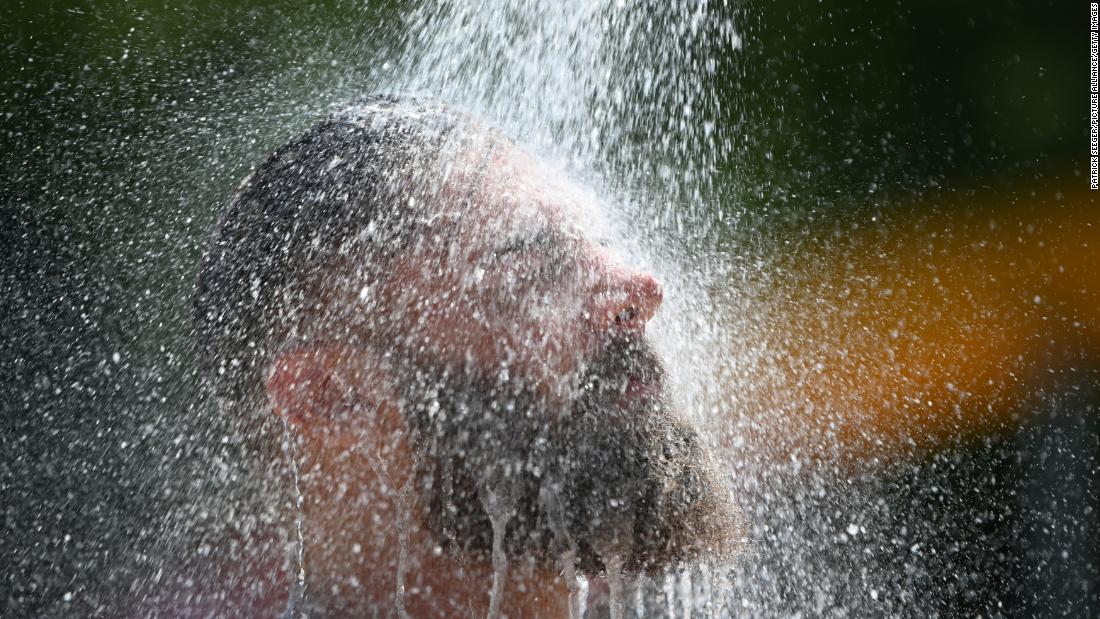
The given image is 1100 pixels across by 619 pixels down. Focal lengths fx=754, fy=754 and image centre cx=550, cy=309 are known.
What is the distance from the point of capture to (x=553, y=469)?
4.90 ft

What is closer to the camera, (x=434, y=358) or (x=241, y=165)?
(x=434, y=358)

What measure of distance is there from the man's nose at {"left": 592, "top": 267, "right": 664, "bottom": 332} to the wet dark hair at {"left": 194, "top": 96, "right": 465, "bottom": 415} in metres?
0.43

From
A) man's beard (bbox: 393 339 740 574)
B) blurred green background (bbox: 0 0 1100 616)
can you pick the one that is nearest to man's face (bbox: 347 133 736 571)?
man's beard (bbox: 393 339 740 574)

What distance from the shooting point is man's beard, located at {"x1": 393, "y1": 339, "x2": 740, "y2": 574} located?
1470 millimetres

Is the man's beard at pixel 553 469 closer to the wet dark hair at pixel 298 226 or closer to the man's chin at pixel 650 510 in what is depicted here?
the man's chin at pixel 650 510

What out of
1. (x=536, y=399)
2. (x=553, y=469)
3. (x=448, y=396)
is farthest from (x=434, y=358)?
(x=553, y=469)

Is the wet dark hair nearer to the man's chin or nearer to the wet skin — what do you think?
the wet skin

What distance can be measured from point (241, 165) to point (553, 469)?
1.68m

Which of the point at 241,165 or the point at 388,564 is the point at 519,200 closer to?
the point at 388,564

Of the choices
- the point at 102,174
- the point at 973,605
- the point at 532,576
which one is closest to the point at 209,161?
the point at 102,174

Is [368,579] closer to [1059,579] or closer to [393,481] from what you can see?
[393,481]

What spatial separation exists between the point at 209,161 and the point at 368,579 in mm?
1694

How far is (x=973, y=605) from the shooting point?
274 cm

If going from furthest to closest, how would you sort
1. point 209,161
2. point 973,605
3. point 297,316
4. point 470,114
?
point 973,605, point 209,161, point 470,114, point 297,316
